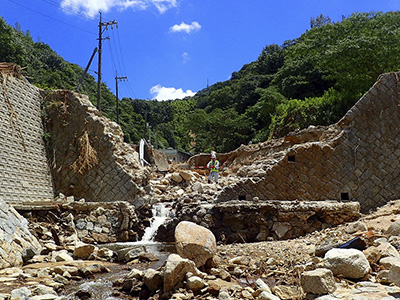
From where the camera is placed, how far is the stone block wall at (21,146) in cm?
848

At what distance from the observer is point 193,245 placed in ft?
15.1

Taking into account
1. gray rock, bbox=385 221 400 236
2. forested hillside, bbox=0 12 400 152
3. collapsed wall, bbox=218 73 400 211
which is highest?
forested hillside, bbox=0 12 400 152

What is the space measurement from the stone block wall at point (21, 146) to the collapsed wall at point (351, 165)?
5925mm

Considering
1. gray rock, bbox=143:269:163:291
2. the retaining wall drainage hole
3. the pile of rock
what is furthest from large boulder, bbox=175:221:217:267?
the retaining wall drainage hole

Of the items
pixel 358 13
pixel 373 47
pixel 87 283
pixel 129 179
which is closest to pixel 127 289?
pixel 87 283

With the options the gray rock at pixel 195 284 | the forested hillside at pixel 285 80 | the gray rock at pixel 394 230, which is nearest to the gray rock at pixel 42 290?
the gray rock at pixel 195 284

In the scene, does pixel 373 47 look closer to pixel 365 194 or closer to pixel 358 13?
pixel 358 13

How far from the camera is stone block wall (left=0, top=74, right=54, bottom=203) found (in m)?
8.48

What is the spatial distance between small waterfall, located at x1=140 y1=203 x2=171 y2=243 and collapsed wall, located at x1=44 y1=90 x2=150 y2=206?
0.69m

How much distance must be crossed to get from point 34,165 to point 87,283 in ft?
20.6

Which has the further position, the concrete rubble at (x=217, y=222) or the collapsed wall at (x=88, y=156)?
the collapsed wall at (x=88, y=156)

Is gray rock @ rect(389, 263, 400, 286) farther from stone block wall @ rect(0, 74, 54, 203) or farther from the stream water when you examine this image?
stone block wall @ rect(0, 74, 54, 203)

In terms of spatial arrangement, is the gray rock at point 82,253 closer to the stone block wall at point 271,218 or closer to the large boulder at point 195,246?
the large boulder at point 195,246

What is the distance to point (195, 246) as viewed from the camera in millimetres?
4598
